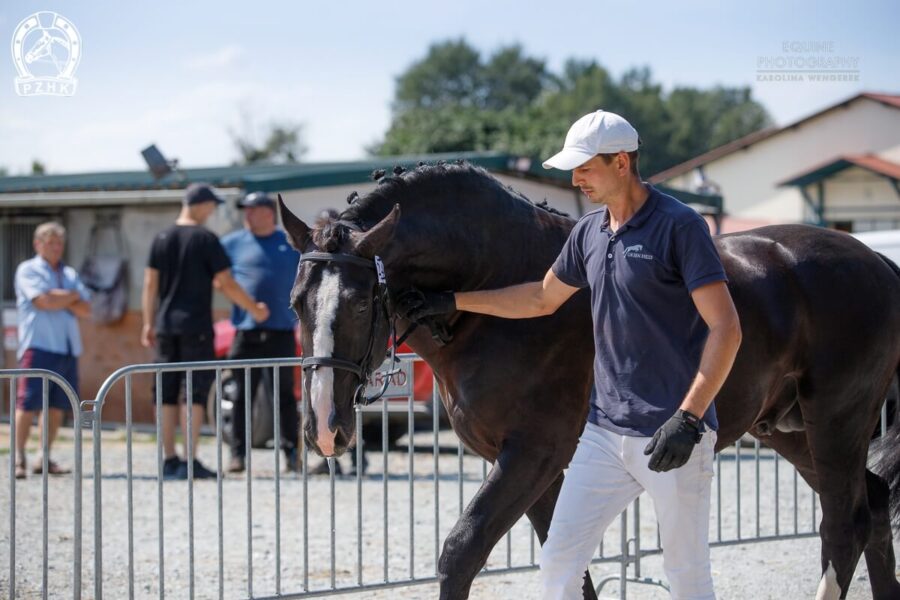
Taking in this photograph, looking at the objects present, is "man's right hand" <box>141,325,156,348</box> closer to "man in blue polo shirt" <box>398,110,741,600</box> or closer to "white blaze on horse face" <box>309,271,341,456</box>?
"white blaze on horse face" <box>309,271,341,456</box>

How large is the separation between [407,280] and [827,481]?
7.47 ft

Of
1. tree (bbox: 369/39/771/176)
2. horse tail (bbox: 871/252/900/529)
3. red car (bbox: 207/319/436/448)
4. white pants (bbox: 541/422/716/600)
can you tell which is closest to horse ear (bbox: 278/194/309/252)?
white pants (bbox: 541/422/716/600)

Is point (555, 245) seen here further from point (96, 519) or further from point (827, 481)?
point (96, 519)

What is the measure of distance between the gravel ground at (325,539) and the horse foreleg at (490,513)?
1550mm

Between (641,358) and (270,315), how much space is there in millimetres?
6567

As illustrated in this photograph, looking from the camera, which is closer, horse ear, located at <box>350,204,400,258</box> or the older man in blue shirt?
horse ear, located at <box>350,204,400,258</box>

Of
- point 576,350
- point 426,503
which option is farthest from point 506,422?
point 426,503

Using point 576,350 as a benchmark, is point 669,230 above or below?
above

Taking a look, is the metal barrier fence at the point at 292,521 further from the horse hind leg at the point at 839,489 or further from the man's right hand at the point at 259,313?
the man's right hand at the point at 259,313

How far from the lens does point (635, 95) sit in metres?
90.4

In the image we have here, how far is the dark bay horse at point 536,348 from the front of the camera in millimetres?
3986

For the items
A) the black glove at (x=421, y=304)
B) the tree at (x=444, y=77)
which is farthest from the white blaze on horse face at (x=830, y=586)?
the tree at (x=444, y=77)

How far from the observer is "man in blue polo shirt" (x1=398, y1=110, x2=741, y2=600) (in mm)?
3498

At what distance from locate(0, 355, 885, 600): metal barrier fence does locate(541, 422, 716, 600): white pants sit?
4.82 feet
